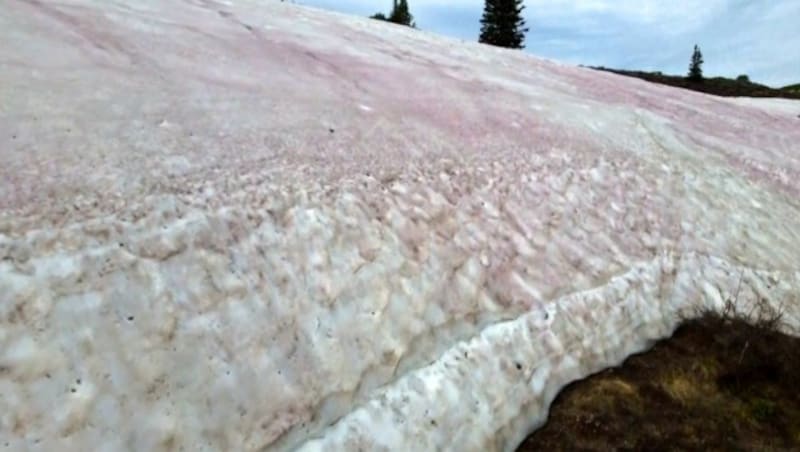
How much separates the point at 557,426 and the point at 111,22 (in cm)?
496

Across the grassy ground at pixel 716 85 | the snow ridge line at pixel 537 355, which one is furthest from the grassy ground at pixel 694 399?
the grassy ground at pixel 716 85

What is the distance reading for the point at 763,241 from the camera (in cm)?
574

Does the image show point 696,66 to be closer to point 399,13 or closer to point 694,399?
point 399,13

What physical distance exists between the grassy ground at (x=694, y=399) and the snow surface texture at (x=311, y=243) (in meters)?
0.18

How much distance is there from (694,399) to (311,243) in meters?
2.59

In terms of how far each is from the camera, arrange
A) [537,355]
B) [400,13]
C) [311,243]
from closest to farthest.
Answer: [311,243] → [537,355] → [400,13]

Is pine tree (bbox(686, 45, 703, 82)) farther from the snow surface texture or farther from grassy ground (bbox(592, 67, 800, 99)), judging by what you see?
the snow surface texture

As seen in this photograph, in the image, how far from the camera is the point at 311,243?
3.72m

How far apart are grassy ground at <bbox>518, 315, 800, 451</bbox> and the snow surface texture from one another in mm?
175

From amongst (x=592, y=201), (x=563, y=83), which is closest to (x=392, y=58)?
(x=563, y=83)

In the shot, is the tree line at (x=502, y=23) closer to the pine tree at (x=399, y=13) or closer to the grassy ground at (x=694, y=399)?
the pine tree at (x=399, y=13)

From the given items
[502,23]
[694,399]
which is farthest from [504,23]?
[694,399]

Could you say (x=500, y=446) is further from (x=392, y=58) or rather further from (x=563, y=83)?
(x=563, y=83)

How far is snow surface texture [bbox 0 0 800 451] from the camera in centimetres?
286
